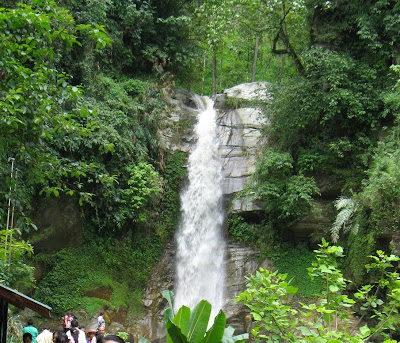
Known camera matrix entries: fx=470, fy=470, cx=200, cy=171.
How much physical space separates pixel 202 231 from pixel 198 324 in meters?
13.6

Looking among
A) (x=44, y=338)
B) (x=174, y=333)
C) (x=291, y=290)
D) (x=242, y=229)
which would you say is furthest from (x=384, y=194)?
(x=174, y=333)

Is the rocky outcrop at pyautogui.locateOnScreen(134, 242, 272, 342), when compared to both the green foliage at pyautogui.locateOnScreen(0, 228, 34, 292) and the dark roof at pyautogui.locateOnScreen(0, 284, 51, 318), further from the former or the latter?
the dark roof at pyautogui.locateOnScreen(0, 284, 51, 318)

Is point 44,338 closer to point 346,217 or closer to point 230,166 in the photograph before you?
point 346,217

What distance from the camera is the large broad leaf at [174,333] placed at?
11.2 ft

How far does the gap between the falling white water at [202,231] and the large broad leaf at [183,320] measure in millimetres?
12330

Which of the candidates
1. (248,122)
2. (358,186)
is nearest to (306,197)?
(358,186)

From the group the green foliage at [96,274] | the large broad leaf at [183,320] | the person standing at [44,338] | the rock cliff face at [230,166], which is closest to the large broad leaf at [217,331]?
the large broad leaf at [183,320]

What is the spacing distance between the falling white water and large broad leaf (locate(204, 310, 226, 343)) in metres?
12.4

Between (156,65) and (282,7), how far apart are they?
21.3 feet

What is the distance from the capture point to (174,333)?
3441 millimetres

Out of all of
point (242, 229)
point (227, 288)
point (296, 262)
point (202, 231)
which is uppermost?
point (242, 229)

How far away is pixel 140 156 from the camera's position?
16484 mm

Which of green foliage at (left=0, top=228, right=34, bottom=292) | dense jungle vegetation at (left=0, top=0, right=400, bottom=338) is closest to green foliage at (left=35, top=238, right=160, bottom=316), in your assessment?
dense jungle vegetation at (left=0, top=0, right=400, bottom=338)

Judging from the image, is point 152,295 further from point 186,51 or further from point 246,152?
point 186,51
